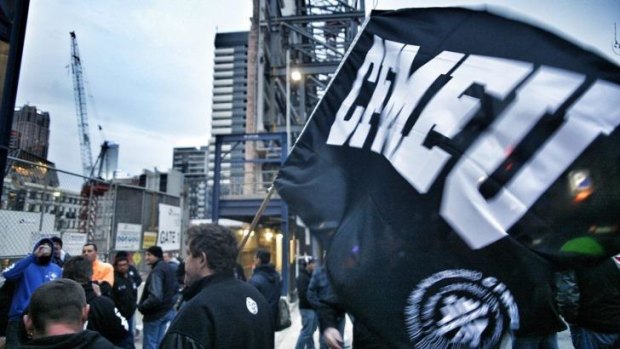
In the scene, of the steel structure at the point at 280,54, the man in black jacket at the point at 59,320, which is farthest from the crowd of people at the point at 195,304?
the steel structure at the point at 280,54

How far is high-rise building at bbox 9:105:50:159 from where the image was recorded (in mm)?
4562

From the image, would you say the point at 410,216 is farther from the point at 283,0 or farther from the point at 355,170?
the point at 283,0

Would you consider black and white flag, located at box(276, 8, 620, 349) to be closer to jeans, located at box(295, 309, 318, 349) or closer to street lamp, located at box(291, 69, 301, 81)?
jeans, located at box(295, 309, 318, 349)

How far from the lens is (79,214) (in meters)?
8.45

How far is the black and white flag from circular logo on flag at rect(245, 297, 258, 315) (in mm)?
494

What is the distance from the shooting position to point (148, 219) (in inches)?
396

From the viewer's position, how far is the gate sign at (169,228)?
34.6 ft

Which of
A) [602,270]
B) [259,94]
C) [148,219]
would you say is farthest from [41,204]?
[259,94]

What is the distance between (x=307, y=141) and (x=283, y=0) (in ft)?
80.3

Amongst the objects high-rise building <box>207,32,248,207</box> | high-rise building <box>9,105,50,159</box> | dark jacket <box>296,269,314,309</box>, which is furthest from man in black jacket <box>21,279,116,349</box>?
high-rise building <box>207,32,248,207</box>

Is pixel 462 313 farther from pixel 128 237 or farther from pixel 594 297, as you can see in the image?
pixel 128 237

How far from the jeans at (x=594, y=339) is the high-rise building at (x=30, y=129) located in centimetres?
589

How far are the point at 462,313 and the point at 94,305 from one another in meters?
2.97

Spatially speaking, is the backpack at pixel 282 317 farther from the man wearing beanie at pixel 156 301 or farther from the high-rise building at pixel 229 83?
the high-rise building at pixel 229 83
